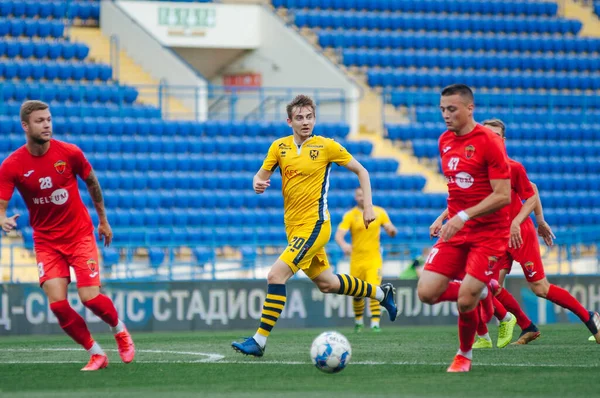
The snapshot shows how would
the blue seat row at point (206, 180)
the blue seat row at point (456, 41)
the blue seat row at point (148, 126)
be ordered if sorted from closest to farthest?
the blue seat row at point (206, 180)
the blue seat row at point (148, 126)
the blue seat row at point (456, 41)

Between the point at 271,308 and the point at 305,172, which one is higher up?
the point at 305,172

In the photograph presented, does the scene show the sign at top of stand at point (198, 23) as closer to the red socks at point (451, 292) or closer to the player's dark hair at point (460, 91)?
the red socks at point (451, 292)

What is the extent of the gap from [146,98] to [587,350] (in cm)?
1643

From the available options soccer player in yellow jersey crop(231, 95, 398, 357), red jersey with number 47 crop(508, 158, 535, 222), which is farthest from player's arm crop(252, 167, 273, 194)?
red jersey with number 47 crop(508, 158, 535, 222)

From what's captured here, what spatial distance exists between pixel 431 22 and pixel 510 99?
3184 millimetres

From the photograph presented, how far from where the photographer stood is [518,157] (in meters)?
26.2

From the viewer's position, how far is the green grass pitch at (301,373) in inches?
306

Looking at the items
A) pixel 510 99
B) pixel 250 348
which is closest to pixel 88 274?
pixel 250 348

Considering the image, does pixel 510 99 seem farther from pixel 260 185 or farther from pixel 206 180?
pixel 260 185

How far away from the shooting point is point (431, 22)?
29516 millimetres

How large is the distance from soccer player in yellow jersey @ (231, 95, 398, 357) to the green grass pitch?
0.74 meters

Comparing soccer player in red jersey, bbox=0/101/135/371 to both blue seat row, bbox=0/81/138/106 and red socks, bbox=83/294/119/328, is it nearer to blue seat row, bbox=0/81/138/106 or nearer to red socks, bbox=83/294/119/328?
red socks, bbox=83/294/119/328

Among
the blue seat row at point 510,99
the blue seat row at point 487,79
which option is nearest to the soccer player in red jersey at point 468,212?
the blue seat row at point 510,99

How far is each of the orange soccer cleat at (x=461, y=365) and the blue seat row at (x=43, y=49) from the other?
58.9 feet
